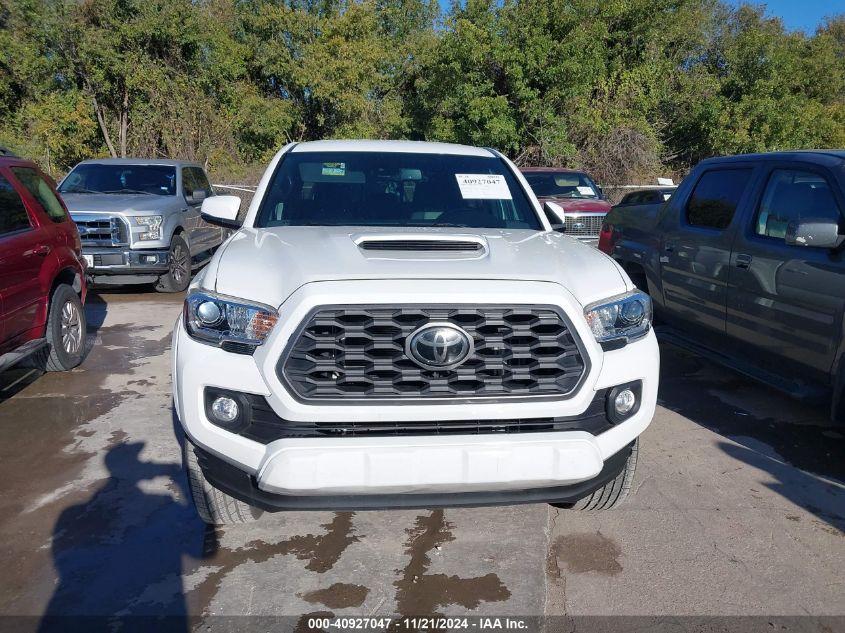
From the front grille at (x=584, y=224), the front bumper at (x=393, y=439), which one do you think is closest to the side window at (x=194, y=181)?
the front grille at (x=584, y=224)

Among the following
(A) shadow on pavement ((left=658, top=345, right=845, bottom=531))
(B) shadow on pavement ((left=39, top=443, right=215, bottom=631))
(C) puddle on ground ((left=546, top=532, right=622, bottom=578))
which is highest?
(B) shadow on pavement ((left=39, top=443, right=215, bottom=631))

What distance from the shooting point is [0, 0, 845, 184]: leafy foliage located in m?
20.6

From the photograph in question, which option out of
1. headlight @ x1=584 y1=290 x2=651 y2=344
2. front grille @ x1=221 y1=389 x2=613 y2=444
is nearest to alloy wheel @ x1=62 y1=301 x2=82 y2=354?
front grille @ x1=221 y1=389 x2=613 y2=444

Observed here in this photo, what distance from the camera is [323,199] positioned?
410cm

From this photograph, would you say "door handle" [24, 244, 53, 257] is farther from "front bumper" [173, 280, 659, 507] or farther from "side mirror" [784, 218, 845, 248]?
"side mirror" [784, 218, 845, 248]

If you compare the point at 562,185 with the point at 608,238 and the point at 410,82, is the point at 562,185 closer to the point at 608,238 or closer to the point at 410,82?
the point at 608,238

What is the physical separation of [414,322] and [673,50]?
30.2 m

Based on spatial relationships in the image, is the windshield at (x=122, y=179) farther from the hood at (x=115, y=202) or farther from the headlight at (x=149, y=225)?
the headlight at (x=149, y=225)

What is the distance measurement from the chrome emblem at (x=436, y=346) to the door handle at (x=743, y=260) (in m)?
3.13

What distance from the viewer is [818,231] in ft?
13.4

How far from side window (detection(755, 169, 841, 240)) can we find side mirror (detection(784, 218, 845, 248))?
18 centimetres

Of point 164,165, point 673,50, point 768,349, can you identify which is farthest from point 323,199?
point 673,50

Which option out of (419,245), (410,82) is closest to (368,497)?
(419,245)

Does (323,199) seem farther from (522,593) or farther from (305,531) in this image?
(522,593)
